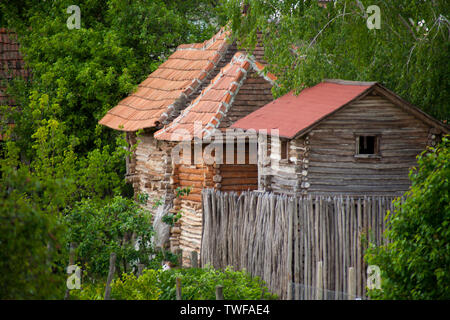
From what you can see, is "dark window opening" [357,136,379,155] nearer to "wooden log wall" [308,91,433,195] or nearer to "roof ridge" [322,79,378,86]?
"wooden log wall" [308,91,433,195]

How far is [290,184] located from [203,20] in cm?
1251

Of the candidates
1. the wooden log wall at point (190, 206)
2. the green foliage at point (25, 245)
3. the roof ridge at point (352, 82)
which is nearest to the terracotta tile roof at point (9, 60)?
the wooden log wall at point (190, 206)

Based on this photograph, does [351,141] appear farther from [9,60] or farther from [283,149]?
[9,60]

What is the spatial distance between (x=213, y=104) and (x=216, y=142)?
107cm

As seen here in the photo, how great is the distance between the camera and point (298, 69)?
16.8 meters

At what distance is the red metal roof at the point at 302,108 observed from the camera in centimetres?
1433

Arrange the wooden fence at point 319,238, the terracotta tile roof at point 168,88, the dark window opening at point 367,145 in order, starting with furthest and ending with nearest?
the terracotta tile roof at point 168,88 < the dark window opening at point 367,145 < the wooden fence at point 319,238

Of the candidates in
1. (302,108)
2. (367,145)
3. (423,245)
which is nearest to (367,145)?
(367,145)

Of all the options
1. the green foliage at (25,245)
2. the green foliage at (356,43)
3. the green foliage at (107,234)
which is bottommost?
the green foliage at (107,234)

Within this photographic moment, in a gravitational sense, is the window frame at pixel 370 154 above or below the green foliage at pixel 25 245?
above

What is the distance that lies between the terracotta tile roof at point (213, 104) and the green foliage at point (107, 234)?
11.2 ft

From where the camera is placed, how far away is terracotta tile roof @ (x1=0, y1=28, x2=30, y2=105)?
75.3ft

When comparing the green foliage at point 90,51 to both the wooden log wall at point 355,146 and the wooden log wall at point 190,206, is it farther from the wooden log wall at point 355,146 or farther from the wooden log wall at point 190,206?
the wooden log wall at point 355,146

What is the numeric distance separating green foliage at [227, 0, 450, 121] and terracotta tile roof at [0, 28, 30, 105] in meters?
8.06
